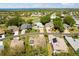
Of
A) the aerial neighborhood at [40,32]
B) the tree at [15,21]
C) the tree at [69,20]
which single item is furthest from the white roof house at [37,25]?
the tree at [69,20]

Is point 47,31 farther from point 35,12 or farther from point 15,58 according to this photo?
point 15,58

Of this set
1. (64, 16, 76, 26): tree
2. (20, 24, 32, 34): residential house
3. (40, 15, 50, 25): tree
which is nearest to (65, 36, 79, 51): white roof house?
(64, 16, 76, 26): tree

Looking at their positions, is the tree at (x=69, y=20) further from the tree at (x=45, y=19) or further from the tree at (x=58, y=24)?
the tree at (x=45, y=19)

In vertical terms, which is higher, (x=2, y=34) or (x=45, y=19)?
(x=45, y=19)

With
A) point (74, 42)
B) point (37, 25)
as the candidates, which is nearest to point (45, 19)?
point (37, 25)

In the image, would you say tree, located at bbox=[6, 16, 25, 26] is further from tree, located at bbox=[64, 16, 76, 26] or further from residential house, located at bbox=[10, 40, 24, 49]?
tree, located at bbox=[64, 16, 76, 26]

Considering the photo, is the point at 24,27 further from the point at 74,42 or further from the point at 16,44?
the point at 74,42

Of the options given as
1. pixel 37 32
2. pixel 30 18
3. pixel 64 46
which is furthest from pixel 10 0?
pixel 64 46

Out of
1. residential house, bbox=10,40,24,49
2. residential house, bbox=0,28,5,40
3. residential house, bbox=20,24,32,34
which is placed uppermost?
residential house, bbox=20,24,32,34

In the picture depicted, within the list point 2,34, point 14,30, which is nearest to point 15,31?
point 14,30
